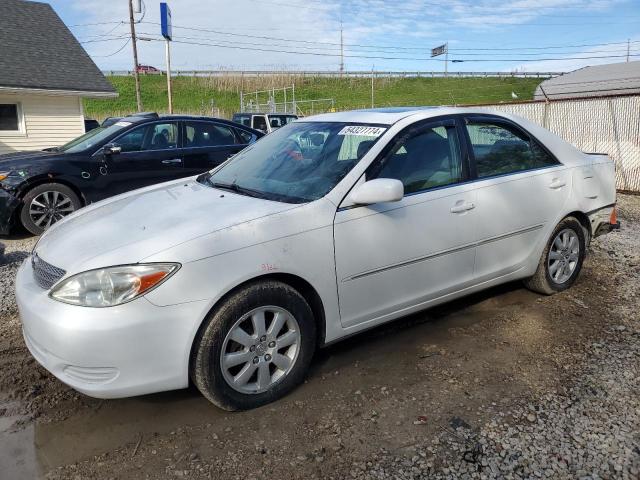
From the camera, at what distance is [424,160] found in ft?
11.9

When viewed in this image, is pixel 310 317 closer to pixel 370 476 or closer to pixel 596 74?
pixel 370 476

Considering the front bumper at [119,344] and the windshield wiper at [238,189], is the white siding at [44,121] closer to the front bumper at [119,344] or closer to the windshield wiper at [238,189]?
the windshield wiper at [238,189]

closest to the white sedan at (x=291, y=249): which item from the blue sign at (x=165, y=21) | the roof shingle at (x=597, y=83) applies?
the roof shingle at (x=597, y=83)

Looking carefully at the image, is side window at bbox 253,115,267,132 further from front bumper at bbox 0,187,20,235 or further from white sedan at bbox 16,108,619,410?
white sedan at bbox 16,108,619,410

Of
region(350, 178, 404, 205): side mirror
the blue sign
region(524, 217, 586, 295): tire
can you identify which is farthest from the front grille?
the blue sign

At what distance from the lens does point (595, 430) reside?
2.70 m

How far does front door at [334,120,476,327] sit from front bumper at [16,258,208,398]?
3.24 feet

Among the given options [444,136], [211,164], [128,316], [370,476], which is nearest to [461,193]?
[444,136]

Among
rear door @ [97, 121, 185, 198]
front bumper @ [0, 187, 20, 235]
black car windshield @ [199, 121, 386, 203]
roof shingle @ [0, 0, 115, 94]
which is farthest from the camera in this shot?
roof shingle @ [0, 0, 115, 94]

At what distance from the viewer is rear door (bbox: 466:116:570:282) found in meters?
3.84

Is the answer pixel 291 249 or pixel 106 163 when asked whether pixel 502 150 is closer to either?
pixel 291 249

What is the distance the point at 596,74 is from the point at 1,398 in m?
22.4

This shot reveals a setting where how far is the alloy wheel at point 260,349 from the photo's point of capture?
278cm

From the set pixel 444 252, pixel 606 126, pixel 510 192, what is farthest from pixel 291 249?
pixel 606 126
